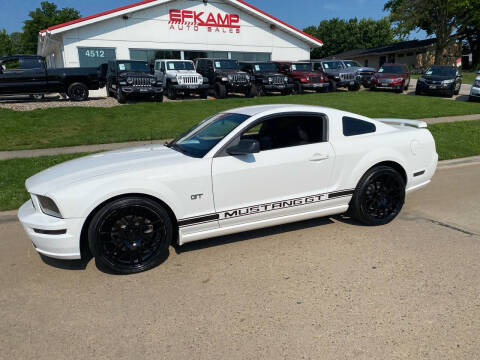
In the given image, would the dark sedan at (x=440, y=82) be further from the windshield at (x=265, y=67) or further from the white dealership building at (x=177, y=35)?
the white dealership building at (x=177, y=35)

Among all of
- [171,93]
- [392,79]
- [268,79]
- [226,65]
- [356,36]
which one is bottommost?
[171,93]

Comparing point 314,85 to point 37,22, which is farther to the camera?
point 37,22

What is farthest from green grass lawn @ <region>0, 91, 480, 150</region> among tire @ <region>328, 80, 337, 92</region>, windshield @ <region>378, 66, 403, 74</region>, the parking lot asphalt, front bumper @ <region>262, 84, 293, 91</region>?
the parking lot asphalt

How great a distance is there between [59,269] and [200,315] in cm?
171

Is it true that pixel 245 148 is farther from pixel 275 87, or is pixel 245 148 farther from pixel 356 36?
pixel 356 36

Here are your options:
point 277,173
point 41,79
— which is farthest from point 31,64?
point 277,173

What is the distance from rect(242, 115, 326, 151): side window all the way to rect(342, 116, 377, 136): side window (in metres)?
0.31

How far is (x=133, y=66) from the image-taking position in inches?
635

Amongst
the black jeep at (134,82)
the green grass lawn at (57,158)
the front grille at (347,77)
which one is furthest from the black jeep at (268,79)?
the green grass lawn at (57,158)

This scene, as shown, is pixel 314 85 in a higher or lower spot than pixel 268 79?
lower

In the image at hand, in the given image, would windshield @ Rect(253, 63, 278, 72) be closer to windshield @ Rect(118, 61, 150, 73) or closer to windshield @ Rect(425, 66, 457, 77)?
windshield @ Rect(118, 61, 150, 73)

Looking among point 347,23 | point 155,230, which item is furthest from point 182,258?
point 347,23

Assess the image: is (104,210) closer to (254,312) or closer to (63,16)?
(254,312)

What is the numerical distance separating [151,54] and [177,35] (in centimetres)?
216
